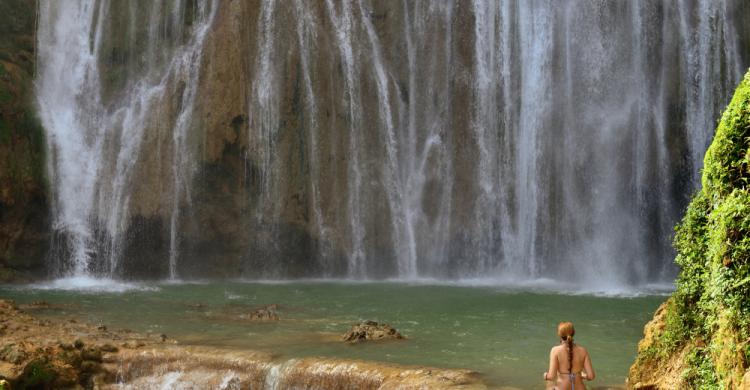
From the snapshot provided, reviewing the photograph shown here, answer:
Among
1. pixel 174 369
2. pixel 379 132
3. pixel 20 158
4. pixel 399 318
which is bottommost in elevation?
pixel 174 369

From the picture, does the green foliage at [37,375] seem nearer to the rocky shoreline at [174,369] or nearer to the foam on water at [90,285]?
the rocky shoreline at [174,369]

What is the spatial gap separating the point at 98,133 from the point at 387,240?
10.4 meters

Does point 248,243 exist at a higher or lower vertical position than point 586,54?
lower

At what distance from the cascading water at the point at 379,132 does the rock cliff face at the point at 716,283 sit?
1735 centimetres

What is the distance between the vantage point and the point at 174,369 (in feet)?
38.0

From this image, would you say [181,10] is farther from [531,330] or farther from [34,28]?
[531,330]

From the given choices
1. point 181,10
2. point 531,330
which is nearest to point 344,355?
point 531,330

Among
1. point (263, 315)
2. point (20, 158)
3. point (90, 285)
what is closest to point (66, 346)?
point (263, 315)

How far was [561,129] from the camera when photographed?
26125 mm

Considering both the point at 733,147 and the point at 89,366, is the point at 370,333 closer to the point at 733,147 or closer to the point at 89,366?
the point at 89,366

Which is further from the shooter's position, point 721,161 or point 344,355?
point 344,355

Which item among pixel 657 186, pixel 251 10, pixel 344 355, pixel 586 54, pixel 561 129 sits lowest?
pixel 344 355

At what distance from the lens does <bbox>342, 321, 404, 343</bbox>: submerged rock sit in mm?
12672

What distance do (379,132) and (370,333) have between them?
14.8 meters
